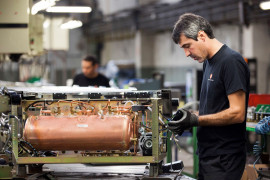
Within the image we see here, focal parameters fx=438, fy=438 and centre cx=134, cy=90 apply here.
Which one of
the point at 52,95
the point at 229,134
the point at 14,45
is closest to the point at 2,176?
the point at 52,95

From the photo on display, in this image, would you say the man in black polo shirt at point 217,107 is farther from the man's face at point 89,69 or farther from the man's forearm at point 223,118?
the man's face at point 89,69

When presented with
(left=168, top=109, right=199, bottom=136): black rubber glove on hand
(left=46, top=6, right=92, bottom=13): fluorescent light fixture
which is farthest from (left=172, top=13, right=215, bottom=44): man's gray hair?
(left=46, top=6, right=92, bottom=13): fluorescent light fixture

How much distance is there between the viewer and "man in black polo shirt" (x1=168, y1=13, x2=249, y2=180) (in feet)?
6.98

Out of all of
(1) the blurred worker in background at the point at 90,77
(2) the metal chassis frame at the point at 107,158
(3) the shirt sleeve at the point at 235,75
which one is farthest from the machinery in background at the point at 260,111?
(1) the blurred worker in background at the point at 90,77

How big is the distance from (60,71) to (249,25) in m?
7.99

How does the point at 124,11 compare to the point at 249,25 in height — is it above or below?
above

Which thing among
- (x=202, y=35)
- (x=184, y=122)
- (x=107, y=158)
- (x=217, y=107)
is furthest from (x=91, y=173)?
(x=202, y=35)

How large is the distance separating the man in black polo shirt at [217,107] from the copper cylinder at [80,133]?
0.34 metres

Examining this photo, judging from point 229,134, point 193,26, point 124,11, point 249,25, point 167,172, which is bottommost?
point 167,172

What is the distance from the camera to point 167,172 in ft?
8.91

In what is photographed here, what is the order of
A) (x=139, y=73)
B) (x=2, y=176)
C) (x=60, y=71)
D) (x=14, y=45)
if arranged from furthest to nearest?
(x=60, y=71) < (x=139, y=73) < (x=14, y=45) < (x=2, y=176)

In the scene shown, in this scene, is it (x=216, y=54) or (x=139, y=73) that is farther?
(x=139, y=73)

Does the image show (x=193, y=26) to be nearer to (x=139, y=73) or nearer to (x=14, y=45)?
(x=14, y=45)

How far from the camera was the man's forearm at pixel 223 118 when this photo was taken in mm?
2113
